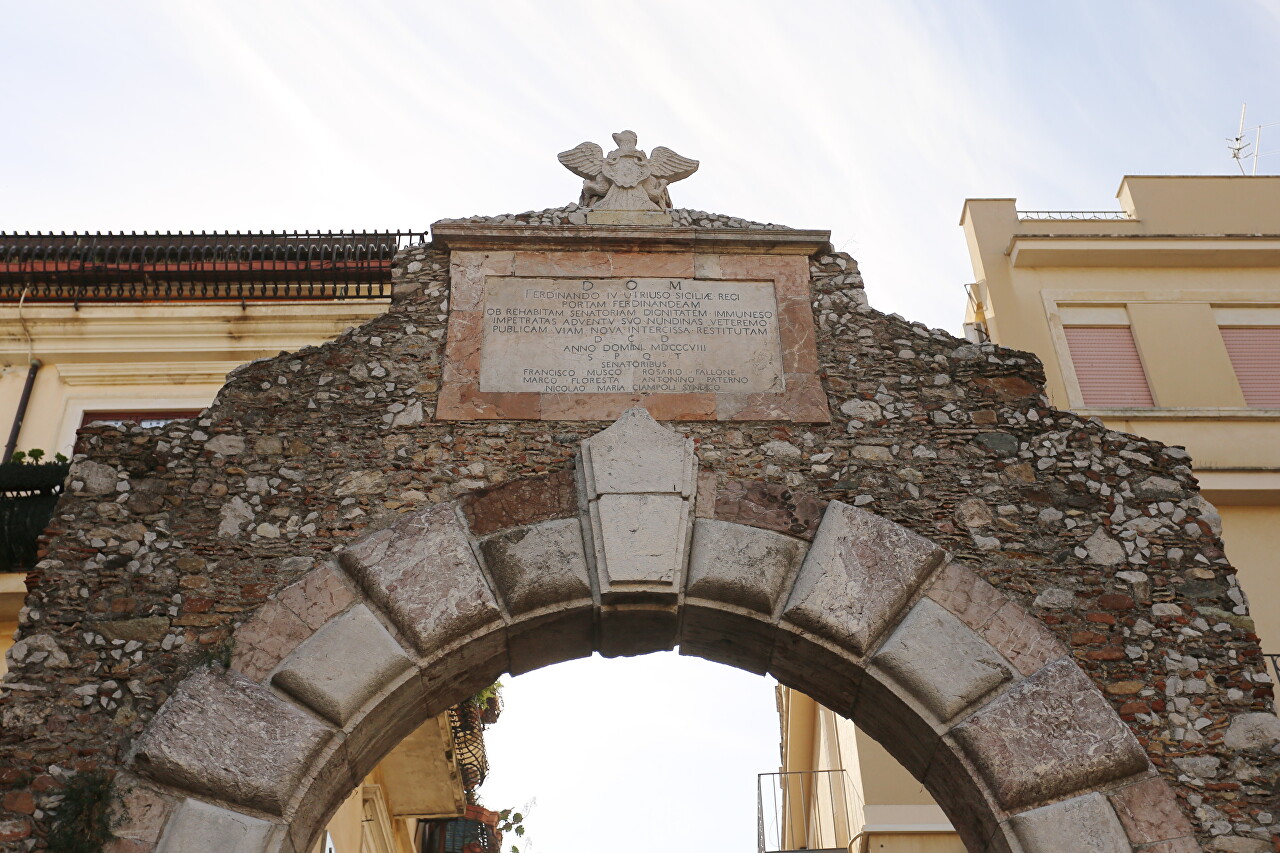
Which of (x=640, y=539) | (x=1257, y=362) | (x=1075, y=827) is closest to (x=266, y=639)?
(x=640, y=539)

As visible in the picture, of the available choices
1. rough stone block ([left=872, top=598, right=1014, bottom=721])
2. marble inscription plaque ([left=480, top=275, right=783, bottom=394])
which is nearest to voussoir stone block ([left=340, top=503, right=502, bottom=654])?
marble inscription plaque ([left=480, top=275, right=783, bottom=394])

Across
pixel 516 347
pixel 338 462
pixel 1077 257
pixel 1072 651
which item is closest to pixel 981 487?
pixel 1072 651

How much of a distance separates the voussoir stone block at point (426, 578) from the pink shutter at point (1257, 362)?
7896 millimetres

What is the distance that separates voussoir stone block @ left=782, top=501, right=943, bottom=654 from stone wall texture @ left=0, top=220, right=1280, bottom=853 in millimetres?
19

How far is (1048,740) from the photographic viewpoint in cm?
562

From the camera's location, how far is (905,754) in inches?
246

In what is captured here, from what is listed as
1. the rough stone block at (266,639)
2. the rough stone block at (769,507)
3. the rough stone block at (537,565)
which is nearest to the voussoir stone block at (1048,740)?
the rough stone block at (769,507)

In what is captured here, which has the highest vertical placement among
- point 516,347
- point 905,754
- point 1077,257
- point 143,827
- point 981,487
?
point 1077,257

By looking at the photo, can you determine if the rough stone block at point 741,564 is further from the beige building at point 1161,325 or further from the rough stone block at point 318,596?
the beige building at point 1161,325

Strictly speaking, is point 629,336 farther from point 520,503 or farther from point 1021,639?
point 1021,639

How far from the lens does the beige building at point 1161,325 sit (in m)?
10.5

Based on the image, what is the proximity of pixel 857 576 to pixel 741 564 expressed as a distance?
0.55m

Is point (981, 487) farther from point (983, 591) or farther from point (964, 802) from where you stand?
point (964, 802)

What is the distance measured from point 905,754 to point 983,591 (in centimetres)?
89
